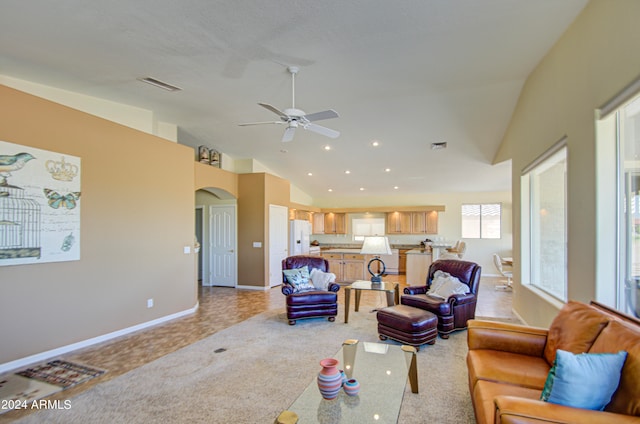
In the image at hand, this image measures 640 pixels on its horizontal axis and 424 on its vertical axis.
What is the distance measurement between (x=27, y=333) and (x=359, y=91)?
491cm

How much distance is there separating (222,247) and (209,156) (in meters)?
2.24

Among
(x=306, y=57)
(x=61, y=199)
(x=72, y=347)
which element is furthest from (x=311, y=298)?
(x=61, y=199)

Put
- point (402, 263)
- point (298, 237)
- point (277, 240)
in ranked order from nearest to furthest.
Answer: point (277, 240) → point (298, 237) → point (402, 263)

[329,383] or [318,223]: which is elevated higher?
[318,223]

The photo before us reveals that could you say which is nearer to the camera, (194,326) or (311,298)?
Answer: (194,326)

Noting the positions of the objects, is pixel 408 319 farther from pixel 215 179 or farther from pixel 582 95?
pixel 215 179

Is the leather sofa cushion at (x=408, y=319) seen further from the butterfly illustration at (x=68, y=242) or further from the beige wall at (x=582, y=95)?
the butterfly illustration at (x=68, y=242)

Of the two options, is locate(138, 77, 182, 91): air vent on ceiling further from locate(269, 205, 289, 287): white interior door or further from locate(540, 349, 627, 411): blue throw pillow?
locate(540, 349, 627, 411): blue throw pillow

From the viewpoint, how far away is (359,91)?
14.9ft

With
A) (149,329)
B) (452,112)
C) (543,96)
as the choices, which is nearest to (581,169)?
(543,96)

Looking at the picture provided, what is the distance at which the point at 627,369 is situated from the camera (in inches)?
60.5

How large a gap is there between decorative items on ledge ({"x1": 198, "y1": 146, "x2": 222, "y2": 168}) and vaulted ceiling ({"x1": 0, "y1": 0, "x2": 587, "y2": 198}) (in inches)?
27.9

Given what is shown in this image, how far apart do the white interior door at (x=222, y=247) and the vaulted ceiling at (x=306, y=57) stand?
2.25 meters

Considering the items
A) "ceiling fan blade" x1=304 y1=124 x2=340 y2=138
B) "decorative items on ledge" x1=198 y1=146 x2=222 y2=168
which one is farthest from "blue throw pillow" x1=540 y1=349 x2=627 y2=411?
"decorative items on ledge" x1=198 y1=146 x2=222 y2=168
